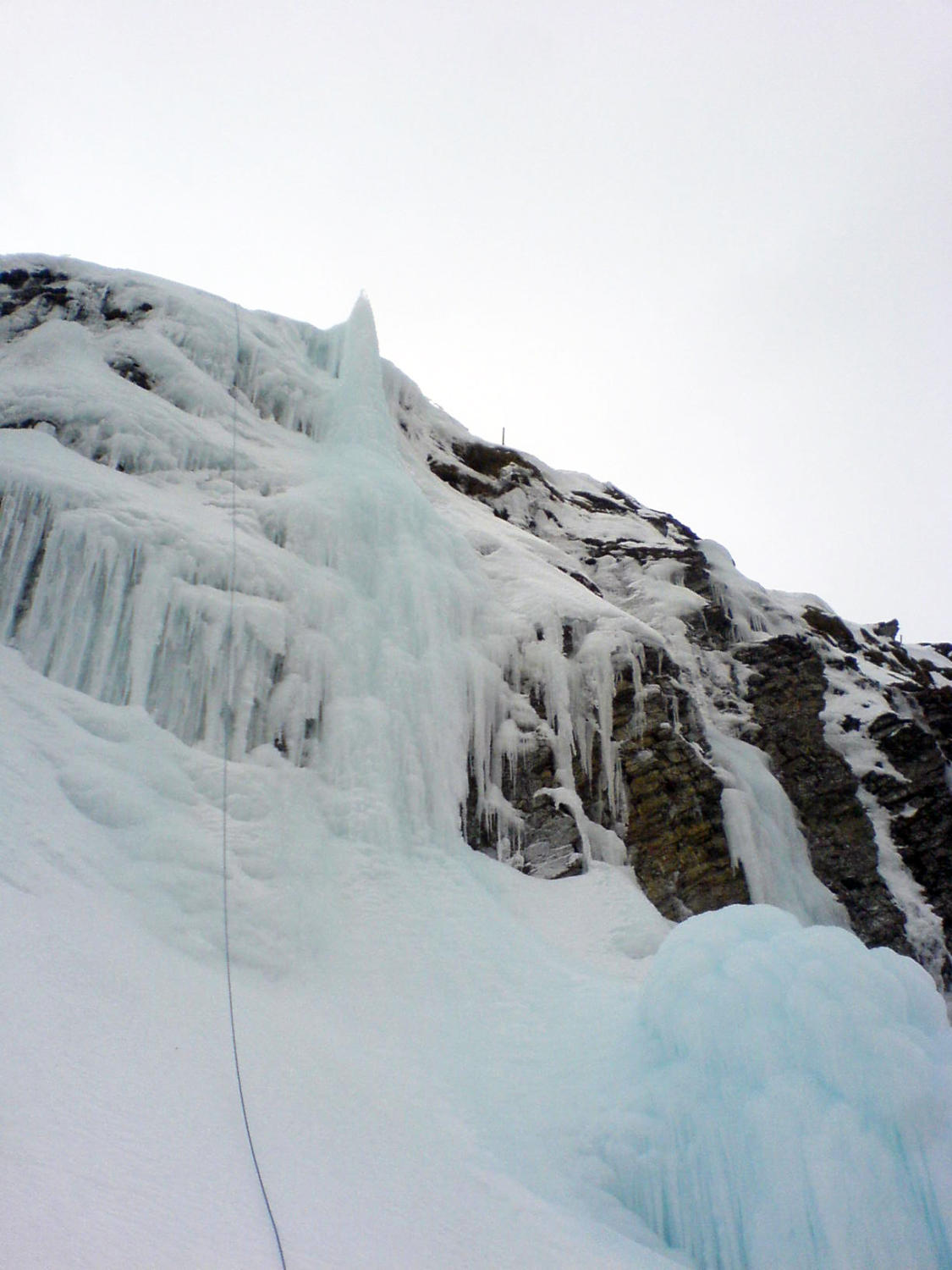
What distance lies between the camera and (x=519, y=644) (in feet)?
37.2

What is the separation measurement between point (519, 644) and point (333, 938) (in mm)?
5253

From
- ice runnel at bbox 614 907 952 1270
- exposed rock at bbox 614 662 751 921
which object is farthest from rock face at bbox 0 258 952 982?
ice runnel at bbox 614 907 952 1270

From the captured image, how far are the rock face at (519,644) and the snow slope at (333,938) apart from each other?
0.25 ft

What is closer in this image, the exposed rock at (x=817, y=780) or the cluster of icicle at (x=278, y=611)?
the cluster of icicle at (x=278, y=611)

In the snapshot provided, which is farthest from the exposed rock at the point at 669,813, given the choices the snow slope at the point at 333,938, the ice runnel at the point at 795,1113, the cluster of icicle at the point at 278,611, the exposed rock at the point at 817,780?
the ice runnel at the point at 795,1113

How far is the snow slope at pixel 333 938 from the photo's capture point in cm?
302

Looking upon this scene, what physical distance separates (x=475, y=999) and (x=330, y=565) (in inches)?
222

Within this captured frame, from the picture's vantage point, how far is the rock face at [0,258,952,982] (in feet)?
26.7

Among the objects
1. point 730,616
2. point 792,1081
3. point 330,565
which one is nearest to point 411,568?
point 330,565

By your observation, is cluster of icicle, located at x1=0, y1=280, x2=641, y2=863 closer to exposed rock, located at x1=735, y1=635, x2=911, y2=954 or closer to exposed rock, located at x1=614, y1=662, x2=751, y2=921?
Result: exposed rock, located at x1=614, y1=662, x2=751, y2=921

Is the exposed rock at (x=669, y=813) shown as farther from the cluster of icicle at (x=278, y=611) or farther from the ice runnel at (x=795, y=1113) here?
the ice runnel at (x=795, y=1113)

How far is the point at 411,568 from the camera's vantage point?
1074cm

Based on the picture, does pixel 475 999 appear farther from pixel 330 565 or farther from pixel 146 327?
pixel 146 327

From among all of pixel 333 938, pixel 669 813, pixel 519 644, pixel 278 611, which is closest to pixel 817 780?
pixel 669 813
